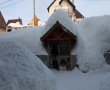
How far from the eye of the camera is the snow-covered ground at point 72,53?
2977mm

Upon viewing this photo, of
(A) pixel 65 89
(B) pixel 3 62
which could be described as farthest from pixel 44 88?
(A) pixel 65 89

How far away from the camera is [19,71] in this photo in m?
2.90

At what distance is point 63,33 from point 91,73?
3.76 m

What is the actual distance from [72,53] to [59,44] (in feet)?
4.33

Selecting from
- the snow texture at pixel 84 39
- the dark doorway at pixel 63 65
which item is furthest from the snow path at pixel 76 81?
the snow texture at pixel 84 39

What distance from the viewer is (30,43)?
1138cm

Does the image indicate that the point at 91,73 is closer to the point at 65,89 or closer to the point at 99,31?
the point at 65,89

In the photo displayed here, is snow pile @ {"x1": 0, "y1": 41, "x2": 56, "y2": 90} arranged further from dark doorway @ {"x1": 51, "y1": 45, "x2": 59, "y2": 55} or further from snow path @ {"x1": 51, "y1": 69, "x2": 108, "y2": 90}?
dark doorway @ {"x1": 51, "y1": 45, "x2": 59, "y2": 55}

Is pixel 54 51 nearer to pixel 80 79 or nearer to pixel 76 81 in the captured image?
pixel 80 79

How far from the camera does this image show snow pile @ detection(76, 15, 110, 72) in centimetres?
1006

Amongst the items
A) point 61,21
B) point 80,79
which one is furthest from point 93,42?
point 80,79

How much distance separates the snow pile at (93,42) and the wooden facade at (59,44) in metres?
0.95

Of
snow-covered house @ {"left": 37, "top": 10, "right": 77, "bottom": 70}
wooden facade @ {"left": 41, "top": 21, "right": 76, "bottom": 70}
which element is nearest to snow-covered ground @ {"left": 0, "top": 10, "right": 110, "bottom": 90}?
snow-covered house @ {"left": 37, "top": 10, "right": 77, "bottom": 70}

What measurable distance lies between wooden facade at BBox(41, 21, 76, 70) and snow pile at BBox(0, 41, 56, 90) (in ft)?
21.8
